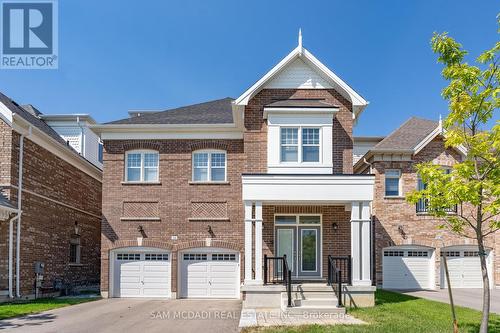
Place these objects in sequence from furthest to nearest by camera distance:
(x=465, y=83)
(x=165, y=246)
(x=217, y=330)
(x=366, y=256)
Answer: (x=165, y=246) < (x=366, y=256) < (x=217, y=330) < (x=465, y=83)

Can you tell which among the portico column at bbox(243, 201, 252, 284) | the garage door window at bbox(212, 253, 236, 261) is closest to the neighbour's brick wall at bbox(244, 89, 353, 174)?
the portico column at bbox(243, 201, 252, 284)

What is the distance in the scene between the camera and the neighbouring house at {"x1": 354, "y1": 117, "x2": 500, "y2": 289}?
68.2 ft

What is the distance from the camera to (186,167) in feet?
61.0

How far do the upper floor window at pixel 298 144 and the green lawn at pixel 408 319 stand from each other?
5.52 metres

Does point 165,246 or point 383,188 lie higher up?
point 383,188

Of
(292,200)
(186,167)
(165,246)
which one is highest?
(186,167)

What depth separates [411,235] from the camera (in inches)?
821

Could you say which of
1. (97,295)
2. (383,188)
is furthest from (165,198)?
(383,188)

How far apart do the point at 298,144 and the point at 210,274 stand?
633 cm

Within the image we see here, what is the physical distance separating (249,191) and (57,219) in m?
9.40

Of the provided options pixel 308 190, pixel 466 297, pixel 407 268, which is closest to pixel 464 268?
pixel 407 268

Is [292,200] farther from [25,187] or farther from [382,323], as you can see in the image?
[25,187]

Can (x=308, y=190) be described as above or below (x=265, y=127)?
below

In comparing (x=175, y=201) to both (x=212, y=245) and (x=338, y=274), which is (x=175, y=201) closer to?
(x=212, y=245)
